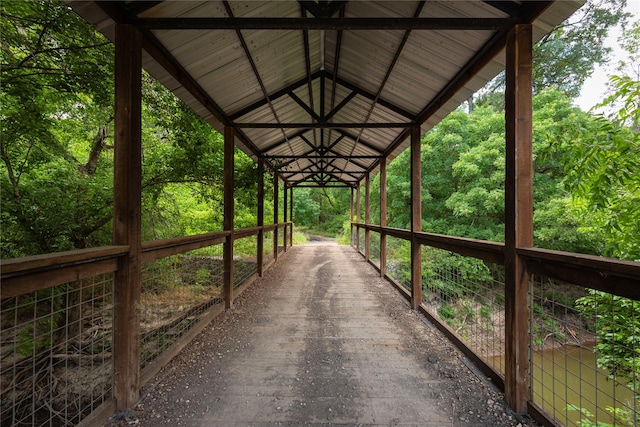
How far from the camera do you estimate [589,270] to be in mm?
1553

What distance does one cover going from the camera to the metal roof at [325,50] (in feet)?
7.01

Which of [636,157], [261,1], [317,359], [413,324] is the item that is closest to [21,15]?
[261,1]

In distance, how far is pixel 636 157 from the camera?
2326 millimetres

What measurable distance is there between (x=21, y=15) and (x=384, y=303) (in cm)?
544

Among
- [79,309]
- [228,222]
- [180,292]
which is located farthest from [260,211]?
[79,309]

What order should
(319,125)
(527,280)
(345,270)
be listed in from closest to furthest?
1. (527,280)
2. (319,125)
3. (345,270)

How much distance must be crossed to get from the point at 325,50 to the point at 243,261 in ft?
12.9

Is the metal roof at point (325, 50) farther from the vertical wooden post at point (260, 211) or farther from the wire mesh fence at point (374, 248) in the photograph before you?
the wire mesh fence at point (374, 248)

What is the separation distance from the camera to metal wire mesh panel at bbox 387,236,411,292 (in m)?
5.77

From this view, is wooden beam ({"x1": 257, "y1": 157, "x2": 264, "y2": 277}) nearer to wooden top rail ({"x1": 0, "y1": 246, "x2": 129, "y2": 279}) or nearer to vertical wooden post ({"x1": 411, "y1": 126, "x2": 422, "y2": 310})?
vertical wooden post ({"x1": 411, "y1": 126, "x2": 422, "y2": 310})

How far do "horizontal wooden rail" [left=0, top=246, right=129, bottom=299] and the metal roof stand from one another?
64.5 inches

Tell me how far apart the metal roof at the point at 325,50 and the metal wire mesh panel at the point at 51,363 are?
2029 millimetres

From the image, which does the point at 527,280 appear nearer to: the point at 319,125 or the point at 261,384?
the point at 261,384

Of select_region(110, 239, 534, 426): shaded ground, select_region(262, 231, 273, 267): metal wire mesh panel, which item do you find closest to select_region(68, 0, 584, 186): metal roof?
select_region(110, 239, 534, 426): shaded ground
